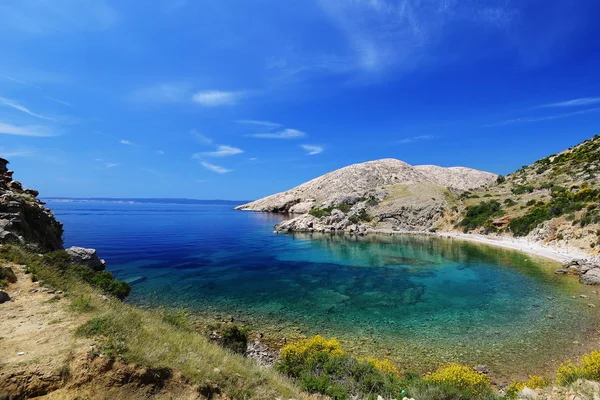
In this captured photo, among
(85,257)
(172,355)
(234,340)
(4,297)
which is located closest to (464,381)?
(172,355)

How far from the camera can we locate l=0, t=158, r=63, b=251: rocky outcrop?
45.7ft

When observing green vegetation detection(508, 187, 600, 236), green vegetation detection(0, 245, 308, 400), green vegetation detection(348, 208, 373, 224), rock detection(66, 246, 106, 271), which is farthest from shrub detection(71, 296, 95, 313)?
green vegetation detection(348, 208, 373, 224)

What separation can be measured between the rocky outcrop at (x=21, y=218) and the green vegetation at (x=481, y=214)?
65.8 m

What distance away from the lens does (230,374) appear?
22.5 ft

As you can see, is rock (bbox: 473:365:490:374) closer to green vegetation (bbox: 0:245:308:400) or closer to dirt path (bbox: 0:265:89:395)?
green vegetation (bbox: 0:245:308:400)

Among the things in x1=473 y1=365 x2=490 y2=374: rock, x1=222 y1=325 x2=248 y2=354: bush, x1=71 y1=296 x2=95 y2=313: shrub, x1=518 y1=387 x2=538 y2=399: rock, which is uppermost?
x1=71 y1=296 x2=95 y2=313: shrub

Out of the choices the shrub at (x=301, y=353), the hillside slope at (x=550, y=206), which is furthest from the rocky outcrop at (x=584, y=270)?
the shrub at (x=301, y=353)

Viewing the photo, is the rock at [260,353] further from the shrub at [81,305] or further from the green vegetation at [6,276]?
the green vegetation at [6,276]

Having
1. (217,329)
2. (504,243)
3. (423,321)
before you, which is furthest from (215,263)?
(504,243)

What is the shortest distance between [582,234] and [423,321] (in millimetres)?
32525

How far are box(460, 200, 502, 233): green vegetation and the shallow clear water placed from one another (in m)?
16.4

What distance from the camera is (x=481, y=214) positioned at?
198 feet

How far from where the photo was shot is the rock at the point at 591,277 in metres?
23.2

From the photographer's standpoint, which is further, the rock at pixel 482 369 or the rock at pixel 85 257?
the rock at pixel 85 257
